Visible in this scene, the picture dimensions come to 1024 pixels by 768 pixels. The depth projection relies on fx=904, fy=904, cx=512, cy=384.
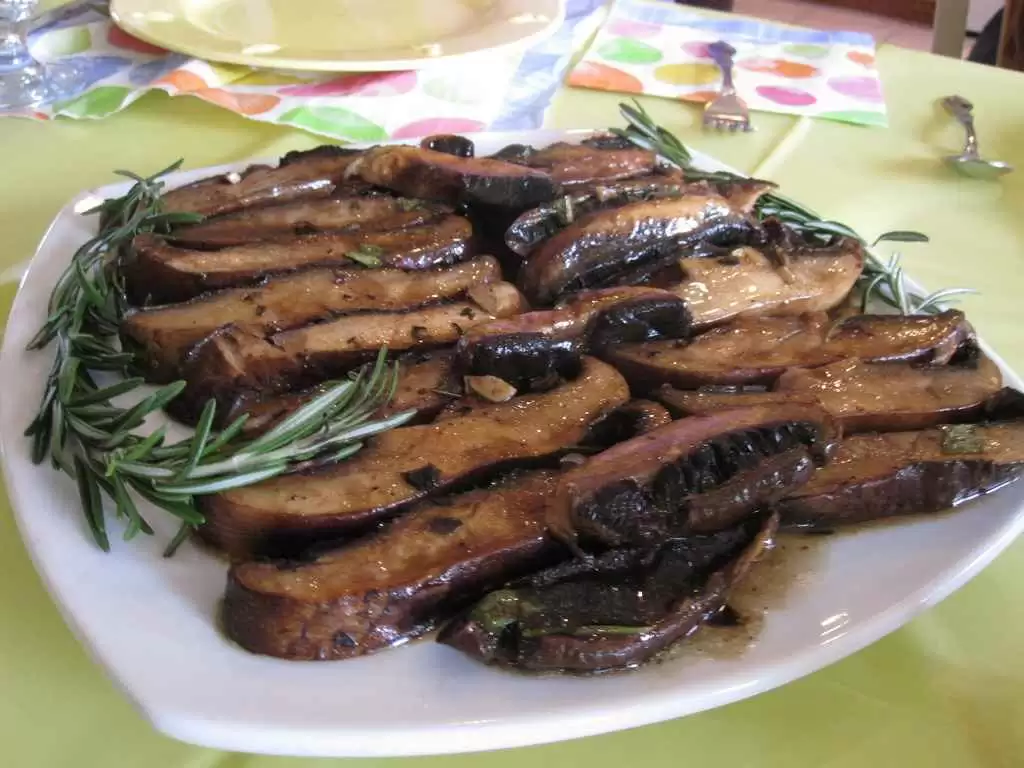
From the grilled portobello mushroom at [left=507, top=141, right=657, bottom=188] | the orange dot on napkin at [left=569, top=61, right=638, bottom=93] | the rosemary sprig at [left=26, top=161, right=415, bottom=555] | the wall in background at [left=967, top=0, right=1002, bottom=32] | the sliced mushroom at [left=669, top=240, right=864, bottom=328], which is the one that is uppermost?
the rosemary sprig at [left=26, top=161, right=415, bottom=555]

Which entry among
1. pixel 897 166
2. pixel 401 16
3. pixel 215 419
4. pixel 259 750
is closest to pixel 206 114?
pixel 401 16

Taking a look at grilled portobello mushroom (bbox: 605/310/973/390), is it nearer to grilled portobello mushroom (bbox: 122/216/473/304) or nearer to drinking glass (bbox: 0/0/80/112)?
grilled portobello mushroom (bbox: 122/216/473/304)

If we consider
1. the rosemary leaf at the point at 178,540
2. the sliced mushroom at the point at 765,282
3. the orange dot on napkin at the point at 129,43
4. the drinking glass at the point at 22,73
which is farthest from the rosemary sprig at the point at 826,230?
the drinking glass at the point at 22,73

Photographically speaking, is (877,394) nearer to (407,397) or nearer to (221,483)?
(407,397)

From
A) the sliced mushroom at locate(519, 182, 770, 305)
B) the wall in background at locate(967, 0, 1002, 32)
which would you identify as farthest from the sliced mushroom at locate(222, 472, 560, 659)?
the wall in background at locate(967, 0, 1002, 32)

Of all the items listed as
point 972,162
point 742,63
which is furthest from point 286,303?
point 742,63

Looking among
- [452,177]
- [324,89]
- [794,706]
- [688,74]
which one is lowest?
[794,706]
